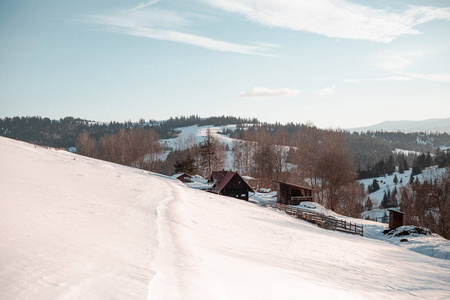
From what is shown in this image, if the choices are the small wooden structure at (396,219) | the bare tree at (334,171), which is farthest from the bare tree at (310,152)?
the small wooden structure at (396,219)

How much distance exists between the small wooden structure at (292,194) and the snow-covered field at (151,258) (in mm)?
28238

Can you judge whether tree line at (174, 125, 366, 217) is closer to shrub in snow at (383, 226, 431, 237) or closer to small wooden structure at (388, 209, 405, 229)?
small wooden structure at (388, 209, 405, 229)

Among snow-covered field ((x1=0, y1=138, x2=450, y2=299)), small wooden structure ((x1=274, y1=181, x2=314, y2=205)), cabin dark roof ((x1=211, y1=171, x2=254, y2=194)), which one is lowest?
small wooden structure ((x1=274, y1=181, x2=314, y2=205))

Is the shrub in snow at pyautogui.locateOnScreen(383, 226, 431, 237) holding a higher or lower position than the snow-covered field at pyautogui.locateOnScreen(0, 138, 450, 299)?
lower

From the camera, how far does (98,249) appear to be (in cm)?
624

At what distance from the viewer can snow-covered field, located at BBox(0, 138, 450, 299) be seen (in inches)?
183

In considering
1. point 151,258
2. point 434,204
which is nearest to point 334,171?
point 434,204

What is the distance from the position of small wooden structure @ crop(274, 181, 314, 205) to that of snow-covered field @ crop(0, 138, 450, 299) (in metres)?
28.2

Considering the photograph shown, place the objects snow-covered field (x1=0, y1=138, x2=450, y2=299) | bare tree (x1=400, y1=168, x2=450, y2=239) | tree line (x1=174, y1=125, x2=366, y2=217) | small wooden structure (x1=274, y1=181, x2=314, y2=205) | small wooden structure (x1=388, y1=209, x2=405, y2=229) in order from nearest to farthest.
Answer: snow-covered field (x1=0, y1=138, x2=450, y2=299), bare tree (x1=400, y1=168, x2=450, y2=239), small wooden structure (x1=388, y1=209, x2=405, y2=229), tree line (x1=174, y1=125, x2=366, y2=217), small wooden structure (x1=274, y1=181, x2=314, y2=205)

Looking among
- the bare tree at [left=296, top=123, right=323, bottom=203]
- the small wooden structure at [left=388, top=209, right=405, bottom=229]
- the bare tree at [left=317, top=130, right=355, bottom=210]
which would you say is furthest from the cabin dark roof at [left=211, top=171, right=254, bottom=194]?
the small wooden structure at [left=388, top=209, right=405, bottom=229]

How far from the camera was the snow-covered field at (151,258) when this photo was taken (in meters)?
4.66

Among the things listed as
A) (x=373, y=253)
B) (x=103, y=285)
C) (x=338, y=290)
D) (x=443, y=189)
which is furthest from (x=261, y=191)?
(x=103, y=285)

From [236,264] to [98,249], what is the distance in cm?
400

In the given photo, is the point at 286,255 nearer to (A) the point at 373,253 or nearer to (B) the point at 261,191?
(A) the point at 373,253
